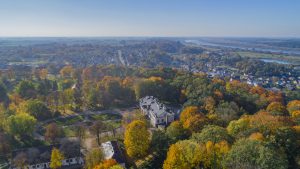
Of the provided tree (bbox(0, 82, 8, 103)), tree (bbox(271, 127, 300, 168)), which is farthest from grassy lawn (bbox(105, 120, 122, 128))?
tree (bbox(271, 127, 300, 168))

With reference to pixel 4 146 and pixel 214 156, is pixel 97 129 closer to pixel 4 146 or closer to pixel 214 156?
pixel 4 146

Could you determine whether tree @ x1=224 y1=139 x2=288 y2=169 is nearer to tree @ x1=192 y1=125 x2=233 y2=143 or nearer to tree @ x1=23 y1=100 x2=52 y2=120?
tree @ x1=192 y1=125 x2=233 y2=143

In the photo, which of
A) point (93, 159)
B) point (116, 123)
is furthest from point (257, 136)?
point (116, 123)

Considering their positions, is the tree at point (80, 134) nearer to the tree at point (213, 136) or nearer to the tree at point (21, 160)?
the tree at point (21, 160)

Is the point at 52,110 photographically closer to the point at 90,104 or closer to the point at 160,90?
the point at 90,104

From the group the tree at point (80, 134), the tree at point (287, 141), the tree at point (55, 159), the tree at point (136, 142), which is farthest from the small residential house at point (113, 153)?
the tree at point (287, 141)
